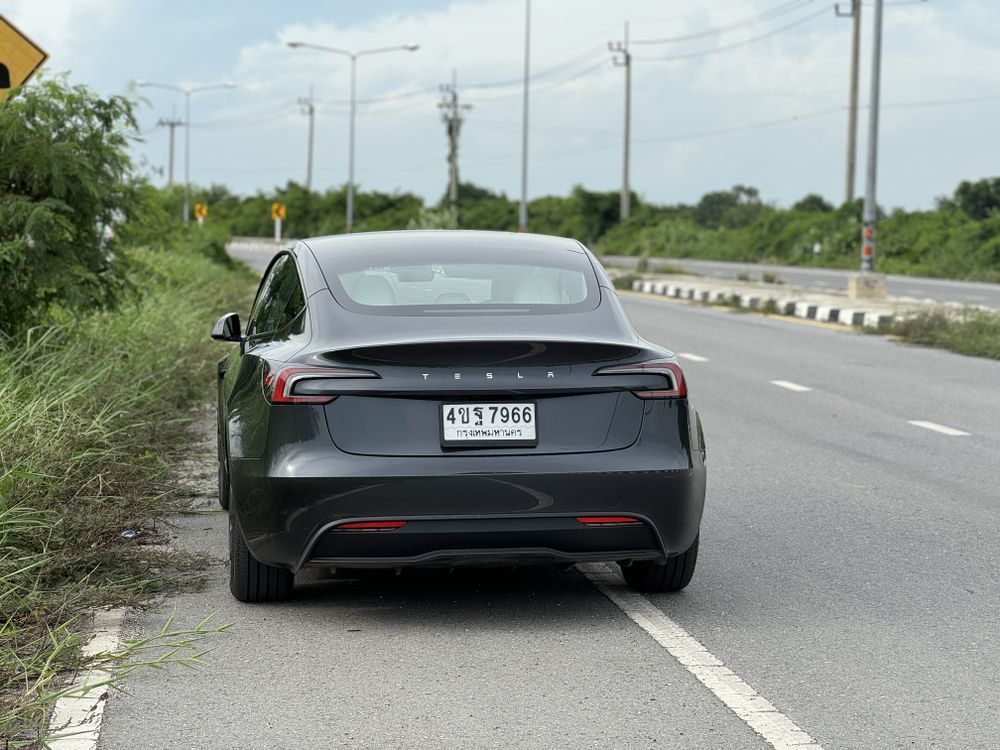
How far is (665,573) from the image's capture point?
6.16m

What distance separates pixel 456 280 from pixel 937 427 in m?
6.57

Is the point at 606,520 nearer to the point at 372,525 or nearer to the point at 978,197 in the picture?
the point at 372,525

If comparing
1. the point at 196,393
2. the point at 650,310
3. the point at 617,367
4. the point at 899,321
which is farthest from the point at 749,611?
the point at 650,310

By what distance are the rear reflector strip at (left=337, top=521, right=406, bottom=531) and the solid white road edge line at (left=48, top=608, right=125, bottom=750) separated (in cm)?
87

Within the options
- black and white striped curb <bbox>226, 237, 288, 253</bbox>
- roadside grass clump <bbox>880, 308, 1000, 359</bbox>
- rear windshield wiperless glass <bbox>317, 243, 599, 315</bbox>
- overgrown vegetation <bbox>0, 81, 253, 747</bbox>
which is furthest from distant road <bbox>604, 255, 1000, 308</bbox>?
black and white striped curb <bbox>226, 237, 288, 253</bbox>

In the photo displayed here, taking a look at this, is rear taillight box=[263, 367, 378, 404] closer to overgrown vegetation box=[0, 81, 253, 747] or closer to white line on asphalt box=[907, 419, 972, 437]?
overgrown vegetation box=[0, 81, 253, 747]

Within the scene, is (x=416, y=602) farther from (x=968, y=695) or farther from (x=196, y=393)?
(x=196, y=393)

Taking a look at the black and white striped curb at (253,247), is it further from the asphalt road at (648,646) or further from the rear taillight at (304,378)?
the rear taillight at (304,378)

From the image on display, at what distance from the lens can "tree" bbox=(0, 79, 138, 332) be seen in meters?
10.8

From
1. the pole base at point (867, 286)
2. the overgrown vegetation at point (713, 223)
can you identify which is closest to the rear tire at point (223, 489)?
the overgrown vegetation at point (713, 223)

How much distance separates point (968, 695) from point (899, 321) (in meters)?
16.6

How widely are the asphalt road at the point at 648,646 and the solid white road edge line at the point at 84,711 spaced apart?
6 cm

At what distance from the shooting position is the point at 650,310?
2744 centimetres

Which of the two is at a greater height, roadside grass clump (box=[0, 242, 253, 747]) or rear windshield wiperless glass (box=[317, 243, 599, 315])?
rear windshield wiperless glass (box=[317, 243, 599, 315])
